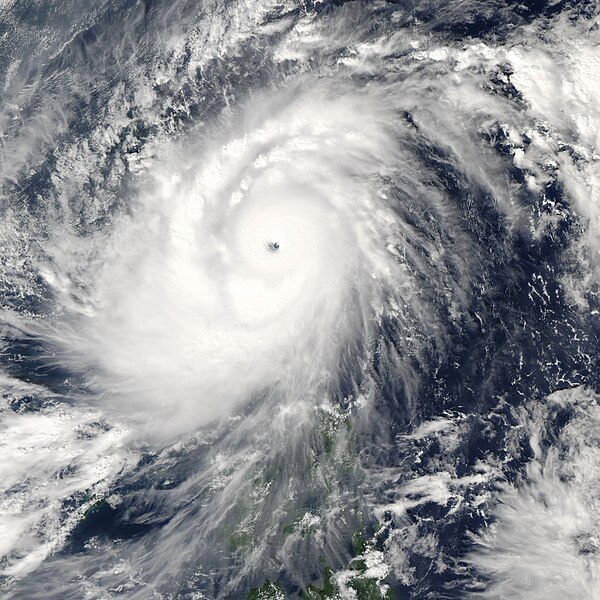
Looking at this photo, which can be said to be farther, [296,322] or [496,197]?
[296,322]

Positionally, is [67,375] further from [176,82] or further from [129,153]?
[176,82]

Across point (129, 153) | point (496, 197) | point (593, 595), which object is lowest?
point (593, 595)

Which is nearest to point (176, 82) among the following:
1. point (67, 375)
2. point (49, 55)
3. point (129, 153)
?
point (129, 153)

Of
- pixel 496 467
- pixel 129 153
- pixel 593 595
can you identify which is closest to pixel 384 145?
pixel 129 153

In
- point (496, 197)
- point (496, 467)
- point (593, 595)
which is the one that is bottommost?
point (593, 595)

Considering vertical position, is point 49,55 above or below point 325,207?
above

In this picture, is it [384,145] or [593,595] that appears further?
[384,145]

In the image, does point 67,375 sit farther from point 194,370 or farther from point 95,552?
point 95,552
